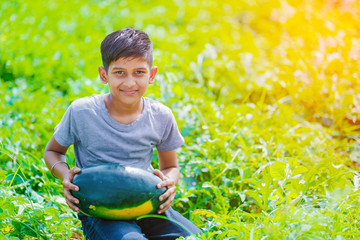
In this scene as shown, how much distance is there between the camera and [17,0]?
620 centimetres

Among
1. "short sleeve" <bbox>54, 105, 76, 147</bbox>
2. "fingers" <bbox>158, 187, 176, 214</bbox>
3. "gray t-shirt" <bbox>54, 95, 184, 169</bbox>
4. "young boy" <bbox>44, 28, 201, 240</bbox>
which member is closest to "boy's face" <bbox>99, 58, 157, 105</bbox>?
"young boy" <bbox>44, 28, 201, 240</bbox>

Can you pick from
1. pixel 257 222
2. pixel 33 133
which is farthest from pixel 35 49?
pixel 257 222

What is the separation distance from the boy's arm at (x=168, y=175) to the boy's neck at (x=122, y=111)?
357 millimetres

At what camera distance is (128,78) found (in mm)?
2527

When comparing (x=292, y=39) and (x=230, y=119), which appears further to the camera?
(x=292, y=39)

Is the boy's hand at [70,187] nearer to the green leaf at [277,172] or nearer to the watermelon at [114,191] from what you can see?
the watermelon at [114,191]

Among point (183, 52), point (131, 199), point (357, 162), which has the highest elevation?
point (183, 52)

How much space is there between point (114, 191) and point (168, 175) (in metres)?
0.50

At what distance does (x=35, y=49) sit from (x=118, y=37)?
8.86 feet

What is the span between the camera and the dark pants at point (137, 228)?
234cm

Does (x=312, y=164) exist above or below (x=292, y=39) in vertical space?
below

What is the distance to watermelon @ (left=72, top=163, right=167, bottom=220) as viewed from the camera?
233 cm

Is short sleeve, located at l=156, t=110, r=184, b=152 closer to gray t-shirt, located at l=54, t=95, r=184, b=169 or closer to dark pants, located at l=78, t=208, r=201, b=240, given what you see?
gray t-shirt, located at l=54, t=95, r=184, b=169

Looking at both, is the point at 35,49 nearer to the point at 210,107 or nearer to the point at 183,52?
the point at 183,52
